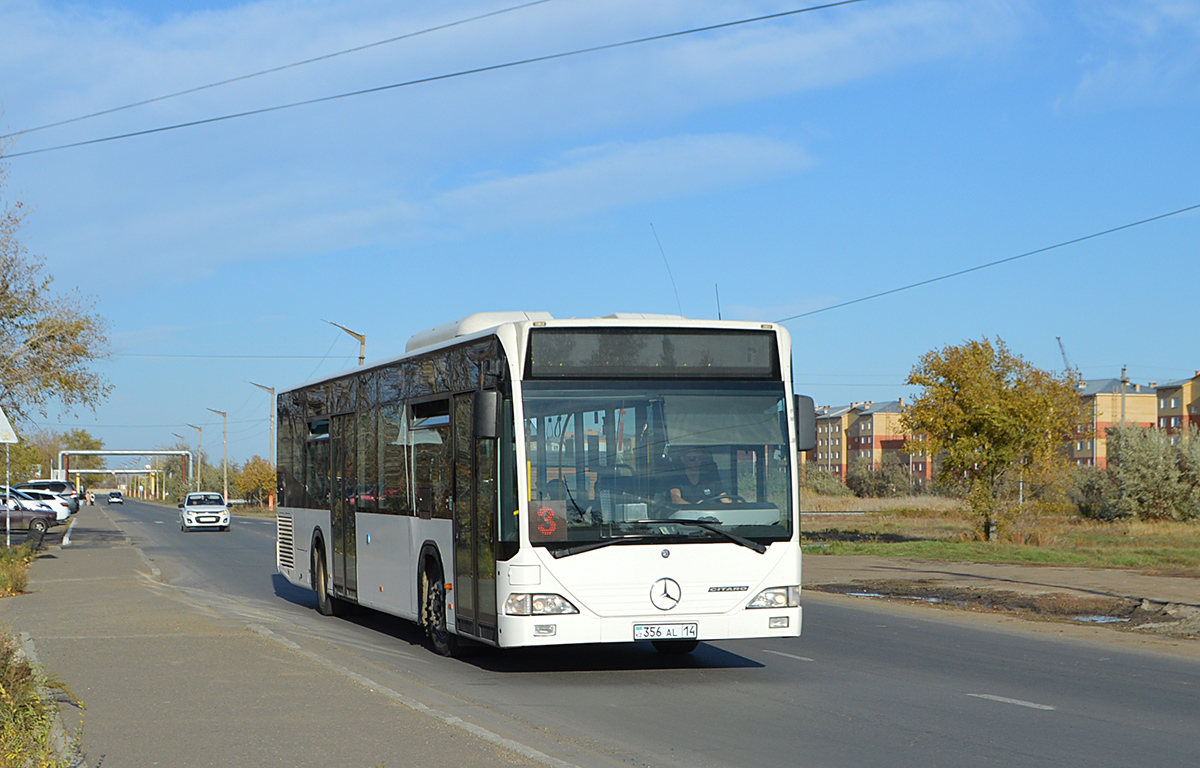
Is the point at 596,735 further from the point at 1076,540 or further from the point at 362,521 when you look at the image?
the point at 1076,540

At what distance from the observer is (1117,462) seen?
55.9 meters

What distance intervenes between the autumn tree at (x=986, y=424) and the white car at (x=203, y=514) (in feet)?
90.6

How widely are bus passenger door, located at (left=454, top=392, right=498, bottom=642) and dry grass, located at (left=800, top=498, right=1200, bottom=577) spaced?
1709cm

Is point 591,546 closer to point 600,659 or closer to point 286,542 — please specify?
point 600,659

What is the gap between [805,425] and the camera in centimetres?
1127

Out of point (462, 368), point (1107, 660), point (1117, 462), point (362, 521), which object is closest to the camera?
point (462, 368)

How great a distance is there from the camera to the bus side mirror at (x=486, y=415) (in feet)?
34.8

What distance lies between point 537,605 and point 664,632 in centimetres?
113

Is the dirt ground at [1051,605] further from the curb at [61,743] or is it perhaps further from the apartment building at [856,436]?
the apartment building at [856,436]

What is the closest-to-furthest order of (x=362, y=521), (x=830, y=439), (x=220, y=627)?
(x=220, y=627), (x=362, y=521), (x=830, y=439)

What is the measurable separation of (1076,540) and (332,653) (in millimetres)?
30889

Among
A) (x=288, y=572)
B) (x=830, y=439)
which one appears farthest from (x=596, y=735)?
(x=830, y=439)

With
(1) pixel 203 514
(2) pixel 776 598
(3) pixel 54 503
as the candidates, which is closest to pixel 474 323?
(2) pixel 776 598

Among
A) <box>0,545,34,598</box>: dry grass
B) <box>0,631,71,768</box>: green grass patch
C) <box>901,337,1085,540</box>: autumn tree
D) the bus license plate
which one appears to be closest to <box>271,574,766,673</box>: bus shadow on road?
the bus license plate
